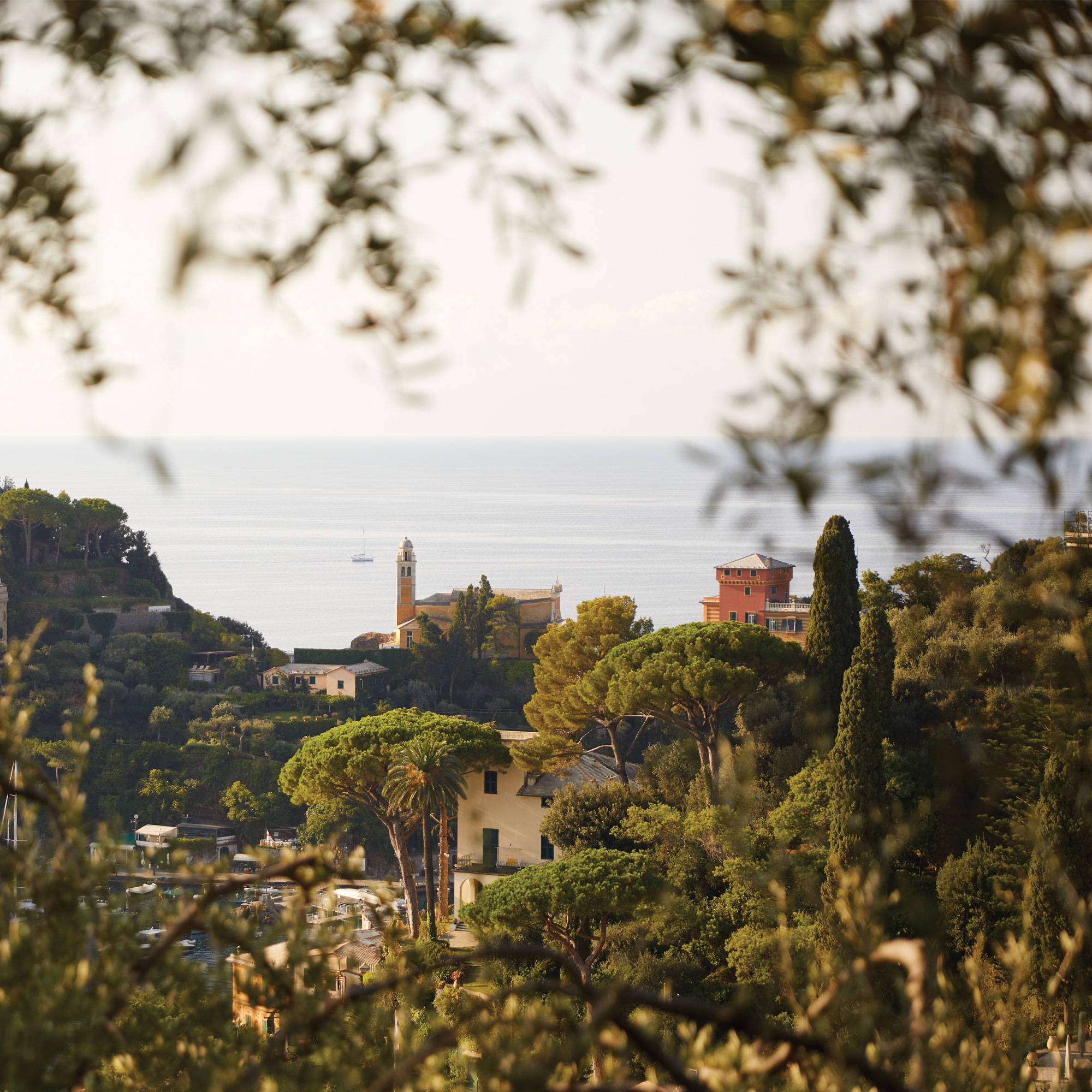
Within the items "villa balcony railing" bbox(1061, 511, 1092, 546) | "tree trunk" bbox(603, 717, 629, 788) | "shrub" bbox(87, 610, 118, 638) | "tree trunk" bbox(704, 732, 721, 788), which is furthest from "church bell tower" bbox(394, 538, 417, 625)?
"villa balcony railing" bbox(1061, 511, 1092, 546)

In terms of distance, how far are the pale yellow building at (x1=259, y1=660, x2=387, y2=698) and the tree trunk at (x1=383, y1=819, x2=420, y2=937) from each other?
22.3m

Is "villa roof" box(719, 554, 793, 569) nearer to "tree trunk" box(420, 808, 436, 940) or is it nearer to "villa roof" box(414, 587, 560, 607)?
"tree trunk" box(420, 808, 436, 940)

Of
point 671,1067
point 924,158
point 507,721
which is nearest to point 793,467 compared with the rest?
point 924,158

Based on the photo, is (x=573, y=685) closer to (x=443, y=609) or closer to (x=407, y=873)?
(x=407, y=873)

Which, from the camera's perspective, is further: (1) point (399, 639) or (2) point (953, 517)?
(1) point (399, 639)

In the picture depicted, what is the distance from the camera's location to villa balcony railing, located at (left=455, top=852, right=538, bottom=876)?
2273cm

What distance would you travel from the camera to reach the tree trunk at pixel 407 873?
1988 centimetres

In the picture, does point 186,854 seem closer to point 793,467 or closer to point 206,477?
point 793,467

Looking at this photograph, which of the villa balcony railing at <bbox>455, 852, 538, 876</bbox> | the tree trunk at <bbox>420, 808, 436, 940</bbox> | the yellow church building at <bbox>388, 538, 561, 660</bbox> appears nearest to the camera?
the tree trunk at <bbox>420, 808, 436, 940</bbox>

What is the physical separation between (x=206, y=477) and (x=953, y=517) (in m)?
160

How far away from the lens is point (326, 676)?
146 ft

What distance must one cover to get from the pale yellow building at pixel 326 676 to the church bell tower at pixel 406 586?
4.75m

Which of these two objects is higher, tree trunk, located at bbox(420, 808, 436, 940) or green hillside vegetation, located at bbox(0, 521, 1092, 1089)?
green hillside vegetation, located at bbox(0, 521, 1092, 1089)

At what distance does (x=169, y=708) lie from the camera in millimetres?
40719
